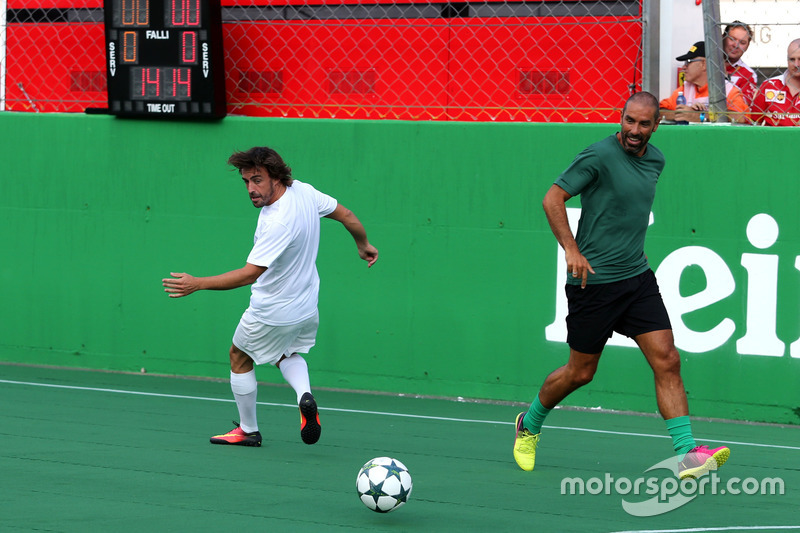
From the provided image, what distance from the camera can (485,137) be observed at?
973cm

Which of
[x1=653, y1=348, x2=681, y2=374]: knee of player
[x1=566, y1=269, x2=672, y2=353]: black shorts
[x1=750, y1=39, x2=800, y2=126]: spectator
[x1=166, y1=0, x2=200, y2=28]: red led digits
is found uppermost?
[x1=166, y1=0, x2=200, y2=28]: red led digits

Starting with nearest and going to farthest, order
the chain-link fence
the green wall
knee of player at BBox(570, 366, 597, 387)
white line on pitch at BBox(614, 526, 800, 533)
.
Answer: white line on pitch at BBox(614, 526, 800, 533)
knee of player at BBox(570, 366, 597, 387)
the green wall
the chain-link fence

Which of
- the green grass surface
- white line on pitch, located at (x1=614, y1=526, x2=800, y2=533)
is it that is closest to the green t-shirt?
the green grass surface

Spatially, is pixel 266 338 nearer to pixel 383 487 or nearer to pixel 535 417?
pixel 535 417

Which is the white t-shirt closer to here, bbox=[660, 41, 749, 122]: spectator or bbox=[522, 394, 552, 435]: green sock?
bbox=[522, 394, 552, 435]: green sock

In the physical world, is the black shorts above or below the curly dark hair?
below

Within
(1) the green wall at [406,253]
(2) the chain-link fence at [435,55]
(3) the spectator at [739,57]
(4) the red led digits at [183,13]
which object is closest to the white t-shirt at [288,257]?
(1) the green wall at [406,253]

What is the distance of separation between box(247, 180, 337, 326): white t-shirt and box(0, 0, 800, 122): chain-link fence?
307cm

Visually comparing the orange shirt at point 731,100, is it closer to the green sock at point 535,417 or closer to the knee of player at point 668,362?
the knee of player at point 668,362

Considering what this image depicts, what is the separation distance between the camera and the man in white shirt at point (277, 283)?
709 centimetres

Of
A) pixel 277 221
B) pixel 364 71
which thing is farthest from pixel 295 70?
pixel 277 221

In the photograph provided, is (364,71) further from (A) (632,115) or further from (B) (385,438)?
(A) (632,115)

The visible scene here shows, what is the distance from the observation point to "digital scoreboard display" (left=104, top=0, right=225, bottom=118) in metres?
10.4

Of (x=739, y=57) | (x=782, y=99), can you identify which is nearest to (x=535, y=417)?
(x=782, y=99)
